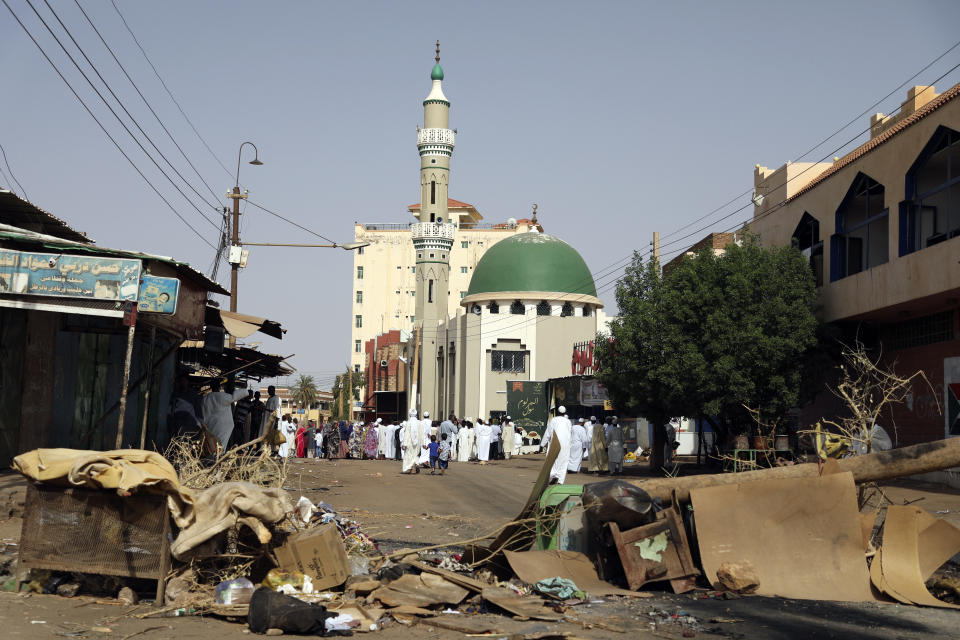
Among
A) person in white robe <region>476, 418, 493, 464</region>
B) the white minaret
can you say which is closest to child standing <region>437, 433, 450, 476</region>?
person in white robe <region>476, 418, 493, 464</region>

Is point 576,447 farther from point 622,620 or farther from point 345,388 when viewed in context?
point 345,388

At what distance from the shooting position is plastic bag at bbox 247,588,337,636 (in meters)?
6.09

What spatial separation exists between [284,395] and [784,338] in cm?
9402

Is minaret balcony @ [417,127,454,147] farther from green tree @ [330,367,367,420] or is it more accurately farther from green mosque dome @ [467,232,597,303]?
green tree @ [330,367,367,420]

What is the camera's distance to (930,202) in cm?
1931

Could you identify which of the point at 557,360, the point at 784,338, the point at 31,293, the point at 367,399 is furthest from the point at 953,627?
the point at 367,399

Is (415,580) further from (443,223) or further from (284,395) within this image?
(284,395)

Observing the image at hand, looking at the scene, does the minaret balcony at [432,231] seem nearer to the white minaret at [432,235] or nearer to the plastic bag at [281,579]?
the white minaret at [432,235]

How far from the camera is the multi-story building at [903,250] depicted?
1792 cm

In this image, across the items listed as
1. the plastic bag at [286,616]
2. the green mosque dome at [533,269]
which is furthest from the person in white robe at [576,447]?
the green mosque dome at [533,269]

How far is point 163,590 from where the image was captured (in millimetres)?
6711

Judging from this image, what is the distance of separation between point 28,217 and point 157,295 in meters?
4.18

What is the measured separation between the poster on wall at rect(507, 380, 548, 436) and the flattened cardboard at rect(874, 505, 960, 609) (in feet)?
117

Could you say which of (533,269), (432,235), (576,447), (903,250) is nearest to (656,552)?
(903,250)
